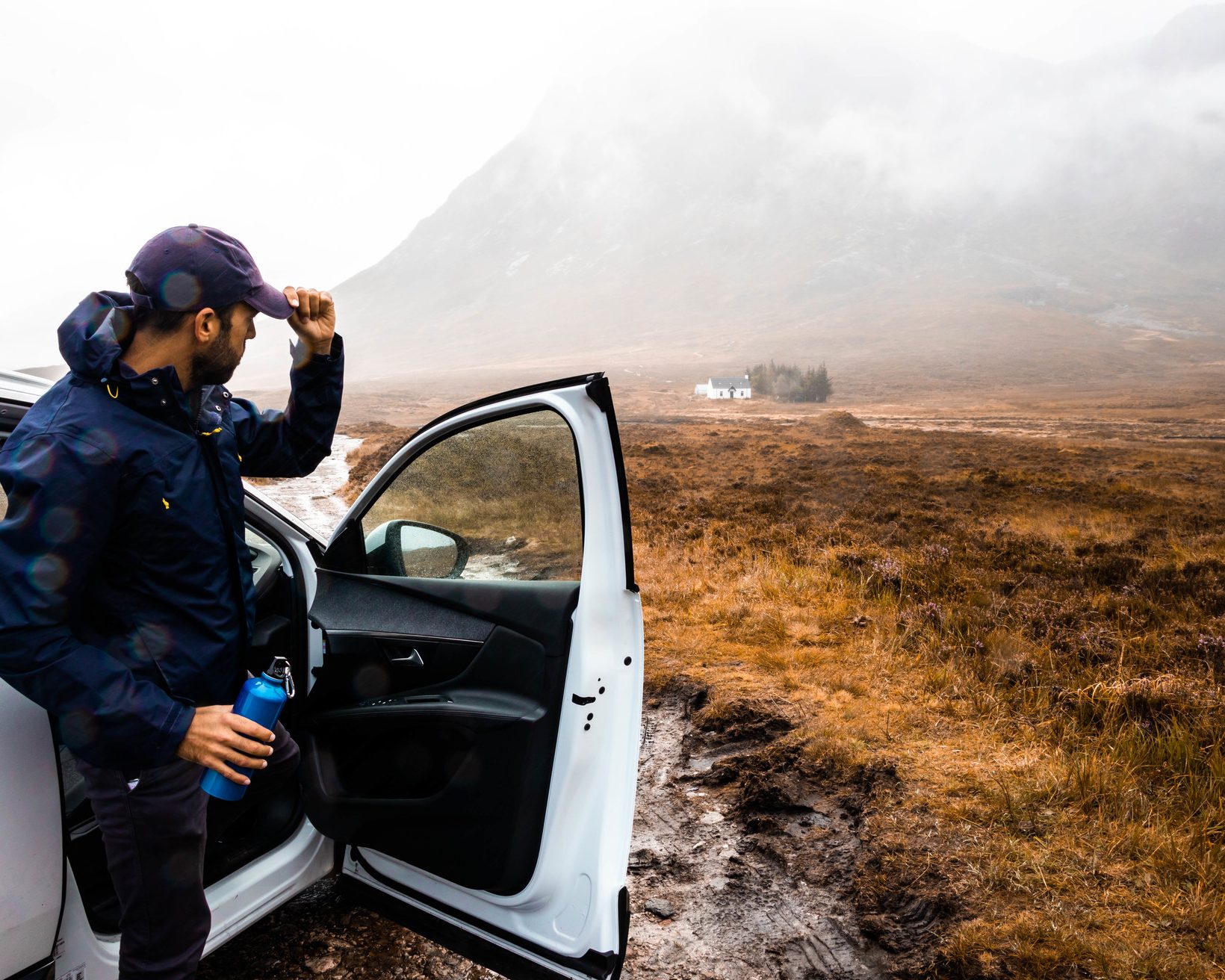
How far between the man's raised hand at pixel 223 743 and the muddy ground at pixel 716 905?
1.24 m

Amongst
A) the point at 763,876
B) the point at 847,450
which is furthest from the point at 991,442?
the point at 763,876

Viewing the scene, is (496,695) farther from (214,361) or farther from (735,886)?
(735,886)

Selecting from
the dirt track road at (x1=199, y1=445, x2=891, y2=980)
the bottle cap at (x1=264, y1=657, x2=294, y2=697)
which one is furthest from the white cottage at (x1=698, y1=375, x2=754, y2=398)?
the bottle cap at (x1=264, y1=657, x2=294, y2=697)

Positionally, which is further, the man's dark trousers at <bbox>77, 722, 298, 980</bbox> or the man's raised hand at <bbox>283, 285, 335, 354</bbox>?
the man's raised hand at <bbox>283, 285, 335, 354</bbox>

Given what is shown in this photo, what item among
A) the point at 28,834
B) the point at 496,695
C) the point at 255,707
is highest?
the point at 255,707

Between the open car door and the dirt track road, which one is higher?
the open car door

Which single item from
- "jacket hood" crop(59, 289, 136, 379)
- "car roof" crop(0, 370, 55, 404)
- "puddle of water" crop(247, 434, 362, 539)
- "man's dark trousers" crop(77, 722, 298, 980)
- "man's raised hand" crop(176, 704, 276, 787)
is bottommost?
"puddle of water" crop(247, 434, 362, 539)

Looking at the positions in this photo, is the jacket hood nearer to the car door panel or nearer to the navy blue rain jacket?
the navy blue rain jacket

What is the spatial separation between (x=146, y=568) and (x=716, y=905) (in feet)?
7.57

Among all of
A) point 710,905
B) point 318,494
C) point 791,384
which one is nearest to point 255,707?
point 710,905

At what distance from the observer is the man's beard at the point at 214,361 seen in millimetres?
1701

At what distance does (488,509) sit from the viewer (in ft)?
7.42

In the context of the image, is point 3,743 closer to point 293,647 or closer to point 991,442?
point 293,647

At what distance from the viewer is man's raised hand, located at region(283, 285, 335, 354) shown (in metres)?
2.07
